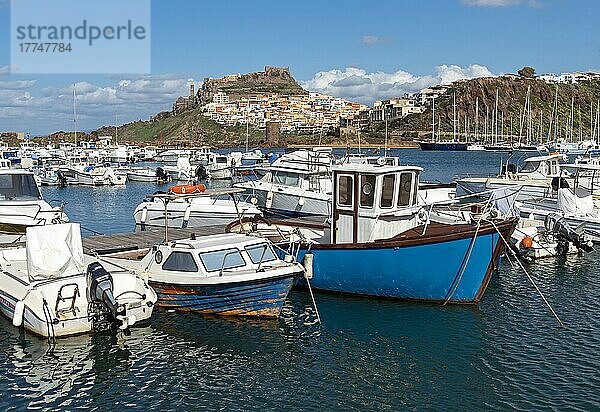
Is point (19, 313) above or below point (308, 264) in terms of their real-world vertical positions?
below

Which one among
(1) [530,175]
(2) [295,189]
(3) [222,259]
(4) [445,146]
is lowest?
(3) [222,259]

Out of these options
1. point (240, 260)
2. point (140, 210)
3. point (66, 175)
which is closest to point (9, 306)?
point (240, 260)

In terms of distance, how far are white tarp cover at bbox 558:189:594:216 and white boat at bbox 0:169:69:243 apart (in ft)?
66.1

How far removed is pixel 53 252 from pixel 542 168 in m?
32.0

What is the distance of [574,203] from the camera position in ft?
97.6

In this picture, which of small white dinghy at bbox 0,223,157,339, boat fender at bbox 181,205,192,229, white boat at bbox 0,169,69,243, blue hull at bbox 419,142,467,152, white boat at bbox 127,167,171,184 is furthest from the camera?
blue hull at bbox 419,142,467,152

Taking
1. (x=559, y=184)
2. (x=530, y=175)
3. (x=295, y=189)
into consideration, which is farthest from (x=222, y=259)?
(x=530, y=175)

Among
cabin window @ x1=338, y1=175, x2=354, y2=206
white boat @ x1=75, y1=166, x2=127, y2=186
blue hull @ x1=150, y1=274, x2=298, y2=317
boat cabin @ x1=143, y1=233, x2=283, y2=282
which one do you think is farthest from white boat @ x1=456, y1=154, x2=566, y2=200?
white boat @ x1=75, y1=166, x2=127, y2=186

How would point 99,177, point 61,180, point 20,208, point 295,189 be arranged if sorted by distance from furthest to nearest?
point 61,180, point 99,177, point 295,189, point 20,208

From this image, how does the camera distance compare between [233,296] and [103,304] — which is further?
[233,296]

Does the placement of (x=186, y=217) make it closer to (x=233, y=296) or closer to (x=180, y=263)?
(x=180, y=263)

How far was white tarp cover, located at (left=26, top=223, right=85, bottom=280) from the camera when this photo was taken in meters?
17.5

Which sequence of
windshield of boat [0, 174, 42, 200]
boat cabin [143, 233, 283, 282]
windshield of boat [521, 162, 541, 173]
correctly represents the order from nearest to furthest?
1. boat cabin [143, 233, 283, 282]
2. windshield of boat [0, 174, 42, 200]
3. windshield of boat [521, 162, 541, 173]

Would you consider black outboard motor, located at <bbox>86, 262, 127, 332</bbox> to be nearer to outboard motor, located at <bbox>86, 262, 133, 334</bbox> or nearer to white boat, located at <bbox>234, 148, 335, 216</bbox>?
outboard motor, located at <bbox>86, 262, 133, 334</bbox>
